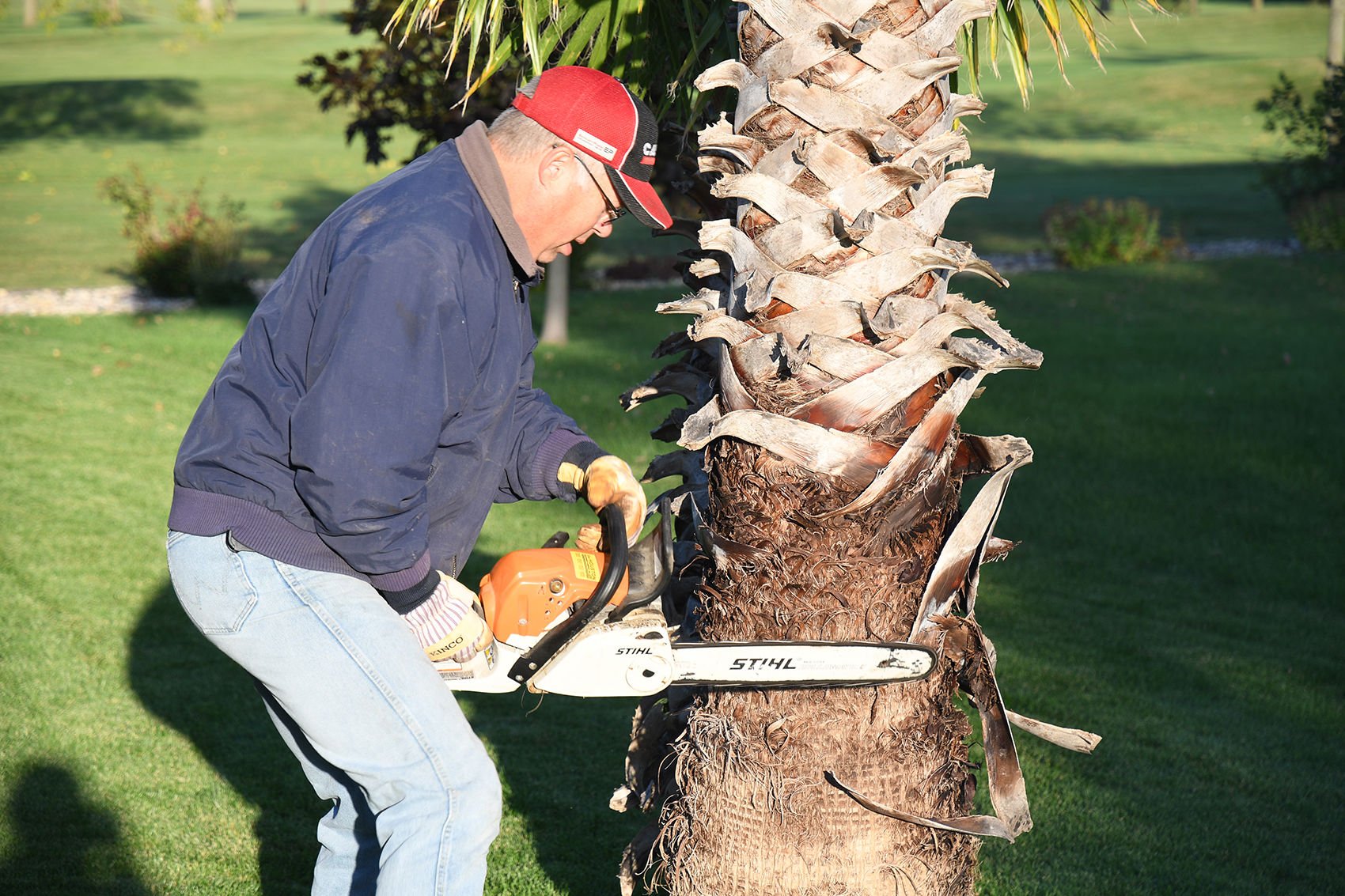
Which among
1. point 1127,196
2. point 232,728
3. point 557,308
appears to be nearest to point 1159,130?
point 1127,196

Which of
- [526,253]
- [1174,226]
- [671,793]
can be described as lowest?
[1174,226]

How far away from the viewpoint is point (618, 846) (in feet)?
14.1

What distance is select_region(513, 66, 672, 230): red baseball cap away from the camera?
265 centimetres

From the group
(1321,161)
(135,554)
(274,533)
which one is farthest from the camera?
(1321,161)

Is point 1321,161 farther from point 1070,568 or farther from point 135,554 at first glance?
point 135,554

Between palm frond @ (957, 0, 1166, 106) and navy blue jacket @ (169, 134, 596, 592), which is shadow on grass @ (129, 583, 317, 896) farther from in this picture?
palm frond @ (957, 0, 1166, 106)

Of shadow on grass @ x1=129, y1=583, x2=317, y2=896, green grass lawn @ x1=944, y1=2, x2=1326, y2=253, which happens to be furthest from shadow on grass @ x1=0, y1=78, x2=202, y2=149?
shadow on grass @ x1=129, y1=583, x2=317, y2=896

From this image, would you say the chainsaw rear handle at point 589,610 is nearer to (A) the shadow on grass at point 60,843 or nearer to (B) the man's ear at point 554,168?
(B) the man's ear at point 554,168

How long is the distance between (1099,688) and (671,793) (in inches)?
118

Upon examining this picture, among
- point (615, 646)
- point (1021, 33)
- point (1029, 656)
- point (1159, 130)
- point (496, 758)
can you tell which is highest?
point (1021, 33)

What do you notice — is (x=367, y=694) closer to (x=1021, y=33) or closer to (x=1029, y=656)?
(x=1021, y=33)

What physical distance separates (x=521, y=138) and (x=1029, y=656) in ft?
13.7

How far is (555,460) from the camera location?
3.14m

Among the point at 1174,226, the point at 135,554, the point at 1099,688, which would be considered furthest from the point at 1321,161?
the point at 135,554
